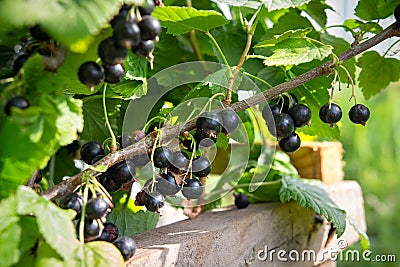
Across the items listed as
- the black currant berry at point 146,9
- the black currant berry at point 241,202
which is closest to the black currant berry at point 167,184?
the black currant berry at point 146,9

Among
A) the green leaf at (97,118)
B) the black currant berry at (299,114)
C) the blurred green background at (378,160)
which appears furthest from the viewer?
the blurred green background at (378,160)

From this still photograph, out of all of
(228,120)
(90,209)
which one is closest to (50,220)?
(90,209)

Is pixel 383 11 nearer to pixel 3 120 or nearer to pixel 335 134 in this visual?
pixel 335 134

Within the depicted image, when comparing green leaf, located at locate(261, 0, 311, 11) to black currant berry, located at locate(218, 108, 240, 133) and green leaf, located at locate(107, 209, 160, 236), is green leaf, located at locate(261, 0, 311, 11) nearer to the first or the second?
black currant berry, located at locate(218, 108, 240, 133)

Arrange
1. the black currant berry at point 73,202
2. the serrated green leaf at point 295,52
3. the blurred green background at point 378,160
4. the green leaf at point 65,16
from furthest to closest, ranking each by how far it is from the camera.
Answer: the blurred green background at point 378,160, the serrated green leaf at point 295,52, the black currant berry at point 73,202, the green leaf at point 65,16

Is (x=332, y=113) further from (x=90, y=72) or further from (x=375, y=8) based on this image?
(x=90, y=72)

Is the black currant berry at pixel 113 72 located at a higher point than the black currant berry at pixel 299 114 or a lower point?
higher

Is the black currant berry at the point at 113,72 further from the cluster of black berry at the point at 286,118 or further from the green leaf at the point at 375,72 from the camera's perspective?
the green leaf at the point at 375,72
